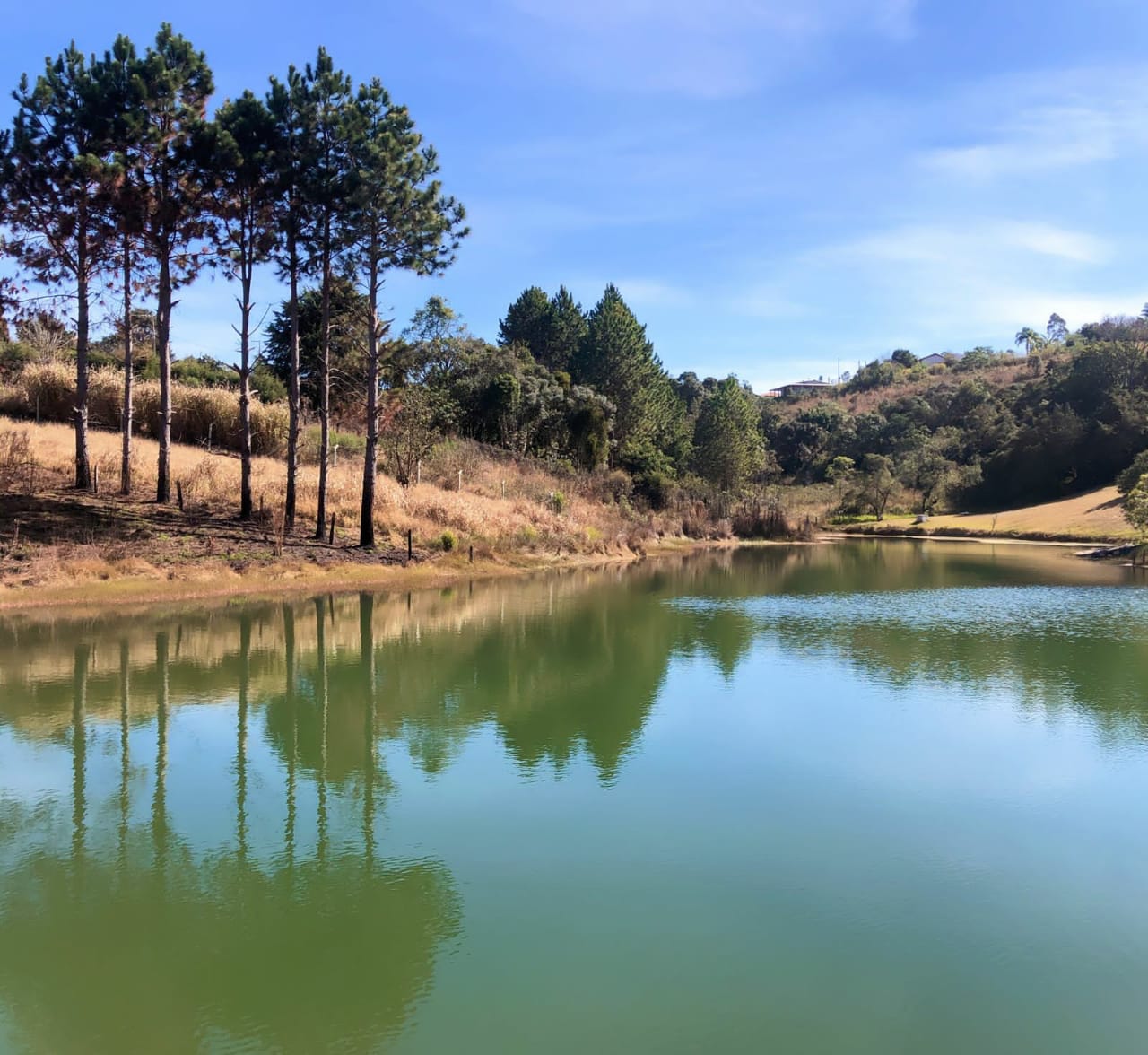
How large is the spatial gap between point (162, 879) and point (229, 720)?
4.71 metres

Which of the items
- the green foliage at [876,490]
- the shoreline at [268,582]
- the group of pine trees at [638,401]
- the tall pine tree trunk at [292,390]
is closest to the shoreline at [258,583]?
the shoreline at [268,582]

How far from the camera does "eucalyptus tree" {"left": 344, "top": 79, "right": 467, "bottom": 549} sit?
23.8 meters

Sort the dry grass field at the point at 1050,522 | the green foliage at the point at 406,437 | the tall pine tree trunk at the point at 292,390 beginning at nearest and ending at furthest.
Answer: the tall pine tree trunk at the point at 292,390 < the green foliage at the point at 406,437 < the dry grass field at the point at 1050,522

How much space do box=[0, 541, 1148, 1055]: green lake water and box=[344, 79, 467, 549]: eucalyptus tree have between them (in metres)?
12.7

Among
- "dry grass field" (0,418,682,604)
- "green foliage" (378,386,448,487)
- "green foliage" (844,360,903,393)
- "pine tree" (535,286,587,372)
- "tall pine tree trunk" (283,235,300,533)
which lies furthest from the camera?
"green foliage" (844,360,903,393)

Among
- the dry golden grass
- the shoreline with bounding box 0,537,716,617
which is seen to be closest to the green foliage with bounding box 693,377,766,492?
the dry golden grass

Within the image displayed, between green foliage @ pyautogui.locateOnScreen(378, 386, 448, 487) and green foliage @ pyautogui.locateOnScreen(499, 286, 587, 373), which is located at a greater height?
green foliage @ pyautogui.locateOnScreen(499, 286, 587, 373)

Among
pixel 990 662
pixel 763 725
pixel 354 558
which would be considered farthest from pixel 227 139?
pixel 990 662

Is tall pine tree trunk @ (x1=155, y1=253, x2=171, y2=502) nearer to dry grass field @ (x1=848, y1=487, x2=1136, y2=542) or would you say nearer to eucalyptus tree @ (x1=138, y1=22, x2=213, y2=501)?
eucalyptus tree @ (x1=138, y1=22, x2=213, y2=501)

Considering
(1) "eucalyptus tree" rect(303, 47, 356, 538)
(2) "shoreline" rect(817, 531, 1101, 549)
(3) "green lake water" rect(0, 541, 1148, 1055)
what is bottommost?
(3) "green lake water" rect(0, 541, 1148, 1055)

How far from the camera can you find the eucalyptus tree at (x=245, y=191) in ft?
77.4

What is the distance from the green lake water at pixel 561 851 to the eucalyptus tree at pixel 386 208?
1269cm

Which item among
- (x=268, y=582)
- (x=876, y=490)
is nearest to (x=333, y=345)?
(x=268, y=582)

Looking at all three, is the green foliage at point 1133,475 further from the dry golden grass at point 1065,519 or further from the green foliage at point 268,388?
the green foliage at point 268,388
